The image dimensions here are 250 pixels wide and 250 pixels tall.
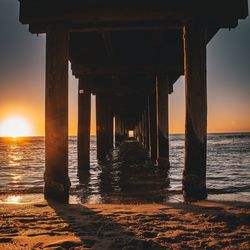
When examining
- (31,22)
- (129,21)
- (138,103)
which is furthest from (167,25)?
(138,103)

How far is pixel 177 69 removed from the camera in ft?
37.6

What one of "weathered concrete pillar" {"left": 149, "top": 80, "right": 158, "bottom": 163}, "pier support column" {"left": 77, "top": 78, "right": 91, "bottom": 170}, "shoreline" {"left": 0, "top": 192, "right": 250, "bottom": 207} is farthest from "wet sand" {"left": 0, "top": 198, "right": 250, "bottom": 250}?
"weathered concrete pillar" {"left": 149, "top": 80, "right": 158, "bottom": 163}

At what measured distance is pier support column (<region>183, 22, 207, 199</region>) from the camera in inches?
233

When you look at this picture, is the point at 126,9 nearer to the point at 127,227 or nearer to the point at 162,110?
the point at 127,227

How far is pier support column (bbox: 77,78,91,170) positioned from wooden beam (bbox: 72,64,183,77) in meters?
0.88

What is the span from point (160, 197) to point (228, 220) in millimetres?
3123

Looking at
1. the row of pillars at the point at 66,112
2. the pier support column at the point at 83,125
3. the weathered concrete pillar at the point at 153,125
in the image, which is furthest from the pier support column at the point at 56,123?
the weathered concrete pillar at the point at 153,125

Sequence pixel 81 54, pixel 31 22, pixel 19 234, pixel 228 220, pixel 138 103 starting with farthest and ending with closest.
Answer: pixel 138 103 < pixel 81 54 < pixel 31 22 < pixel 228 220 < pixel 19 234

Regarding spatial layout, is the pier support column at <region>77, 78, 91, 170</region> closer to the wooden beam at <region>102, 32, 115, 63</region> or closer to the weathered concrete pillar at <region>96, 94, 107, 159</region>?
the wooden beam at <region>102, 32, 115, 63</region>

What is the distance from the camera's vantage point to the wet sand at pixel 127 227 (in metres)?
3.18

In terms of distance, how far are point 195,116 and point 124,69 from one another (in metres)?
6.08

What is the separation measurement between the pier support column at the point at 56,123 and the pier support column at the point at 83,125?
19.4 ft

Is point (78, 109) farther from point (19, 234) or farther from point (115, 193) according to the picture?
point (19, 234)

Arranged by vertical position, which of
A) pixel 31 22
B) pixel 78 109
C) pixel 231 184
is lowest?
pixel 231 184
